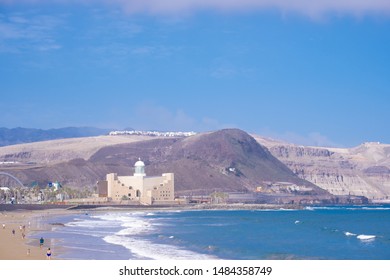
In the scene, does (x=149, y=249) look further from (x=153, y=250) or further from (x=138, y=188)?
(x=138, y=188)

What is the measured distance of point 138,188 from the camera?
132 meters

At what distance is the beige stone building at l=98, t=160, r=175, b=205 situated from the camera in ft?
429

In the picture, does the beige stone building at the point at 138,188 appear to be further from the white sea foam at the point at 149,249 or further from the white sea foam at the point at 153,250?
the white sea foam at the point at 153,250

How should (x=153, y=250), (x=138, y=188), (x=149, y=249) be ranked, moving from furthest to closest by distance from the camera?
1. (x=138, y=188)
2. (x=149, y=249)
3. (x=153, y=250)

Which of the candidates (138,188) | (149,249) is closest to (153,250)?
(149,249)


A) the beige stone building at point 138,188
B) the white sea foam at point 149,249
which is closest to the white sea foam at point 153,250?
the white sea foam at point 149,249

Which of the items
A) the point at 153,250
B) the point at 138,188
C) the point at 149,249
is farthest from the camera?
the point at 138,188

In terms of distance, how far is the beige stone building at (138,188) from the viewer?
13088 centimetres

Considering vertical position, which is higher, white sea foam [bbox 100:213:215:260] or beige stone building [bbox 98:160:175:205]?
beige stone building [bbox 98:160:175:205]

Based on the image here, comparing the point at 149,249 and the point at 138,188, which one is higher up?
the point at 138,188

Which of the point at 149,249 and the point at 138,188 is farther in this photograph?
the point at 138,188

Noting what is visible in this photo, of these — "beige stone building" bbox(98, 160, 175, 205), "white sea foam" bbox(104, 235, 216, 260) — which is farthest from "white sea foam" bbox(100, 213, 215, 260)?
"beige stone building" bbox(98, 160, 175, 205)

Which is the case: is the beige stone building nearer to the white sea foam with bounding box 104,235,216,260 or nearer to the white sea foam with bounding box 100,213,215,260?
the white sea foam with bounding box 100,213,215,260

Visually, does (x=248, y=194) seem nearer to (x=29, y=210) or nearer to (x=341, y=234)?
(x=29, y=210)
